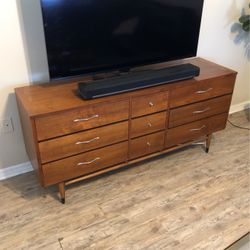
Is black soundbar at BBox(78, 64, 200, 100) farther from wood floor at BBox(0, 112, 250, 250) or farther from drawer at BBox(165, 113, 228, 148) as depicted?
wood floor at BBox(0, 112, 250, 250)

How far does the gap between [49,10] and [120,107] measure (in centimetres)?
62

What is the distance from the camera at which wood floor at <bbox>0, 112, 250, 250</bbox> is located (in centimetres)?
149

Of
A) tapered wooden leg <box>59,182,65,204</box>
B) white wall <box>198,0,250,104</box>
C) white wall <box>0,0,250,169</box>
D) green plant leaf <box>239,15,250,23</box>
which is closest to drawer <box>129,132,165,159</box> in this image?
tapered wooden leg <box>59,182,65,204</box>

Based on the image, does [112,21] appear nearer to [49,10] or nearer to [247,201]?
[49,10]

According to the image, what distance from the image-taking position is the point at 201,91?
1823 millimetres

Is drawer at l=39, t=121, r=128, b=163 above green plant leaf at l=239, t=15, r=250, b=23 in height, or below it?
below

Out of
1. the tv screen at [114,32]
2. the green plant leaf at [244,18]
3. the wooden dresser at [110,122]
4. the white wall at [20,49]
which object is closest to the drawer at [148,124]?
the wooden dresser at [110,122]

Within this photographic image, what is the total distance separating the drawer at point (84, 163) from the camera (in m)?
1.53

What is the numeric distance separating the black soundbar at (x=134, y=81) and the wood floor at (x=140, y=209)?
68 cm

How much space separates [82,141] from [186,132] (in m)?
0.80

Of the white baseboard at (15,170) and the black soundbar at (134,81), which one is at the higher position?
the black soundbar at (134,81)

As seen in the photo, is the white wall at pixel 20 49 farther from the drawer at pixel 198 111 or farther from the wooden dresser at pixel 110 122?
the drawer at pixel 198 111

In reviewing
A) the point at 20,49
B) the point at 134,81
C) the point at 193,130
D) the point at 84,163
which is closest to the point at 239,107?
the point at 193,130

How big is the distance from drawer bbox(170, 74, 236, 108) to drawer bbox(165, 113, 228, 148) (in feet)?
0.64
